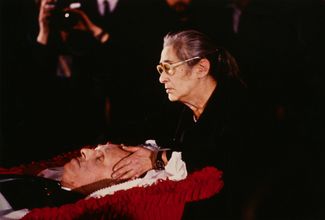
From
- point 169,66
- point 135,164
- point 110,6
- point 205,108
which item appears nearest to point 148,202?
point 135,164

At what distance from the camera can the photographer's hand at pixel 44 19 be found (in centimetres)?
229

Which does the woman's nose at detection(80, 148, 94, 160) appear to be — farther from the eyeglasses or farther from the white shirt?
the white shirt

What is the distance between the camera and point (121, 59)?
2.32m

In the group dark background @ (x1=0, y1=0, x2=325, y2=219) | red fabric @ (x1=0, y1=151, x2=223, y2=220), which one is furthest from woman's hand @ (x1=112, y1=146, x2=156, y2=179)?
dark background @ (x1=0, y1=0, x2=325, y2=219)

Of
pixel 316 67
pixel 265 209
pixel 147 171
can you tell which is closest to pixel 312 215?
pixel 265 209

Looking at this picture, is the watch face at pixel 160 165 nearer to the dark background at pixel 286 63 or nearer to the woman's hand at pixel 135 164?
the woman's hand at pixel 135 164

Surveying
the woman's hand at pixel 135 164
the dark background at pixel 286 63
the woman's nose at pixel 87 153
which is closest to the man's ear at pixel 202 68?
the dark background at pixel 286 63

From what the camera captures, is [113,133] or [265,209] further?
[113,133]

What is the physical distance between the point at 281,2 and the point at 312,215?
1.05 meters

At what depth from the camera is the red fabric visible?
1.27 metres

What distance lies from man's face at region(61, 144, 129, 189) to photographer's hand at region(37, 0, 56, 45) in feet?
3.09

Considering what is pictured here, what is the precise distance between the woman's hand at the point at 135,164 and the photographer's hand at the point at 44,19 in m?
0.99

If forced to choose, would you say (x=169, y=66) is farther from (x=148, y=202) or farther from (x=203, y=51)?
(x=148, y=202)

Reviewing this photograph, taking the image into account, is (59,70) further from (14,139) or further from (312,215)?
(312,215)
